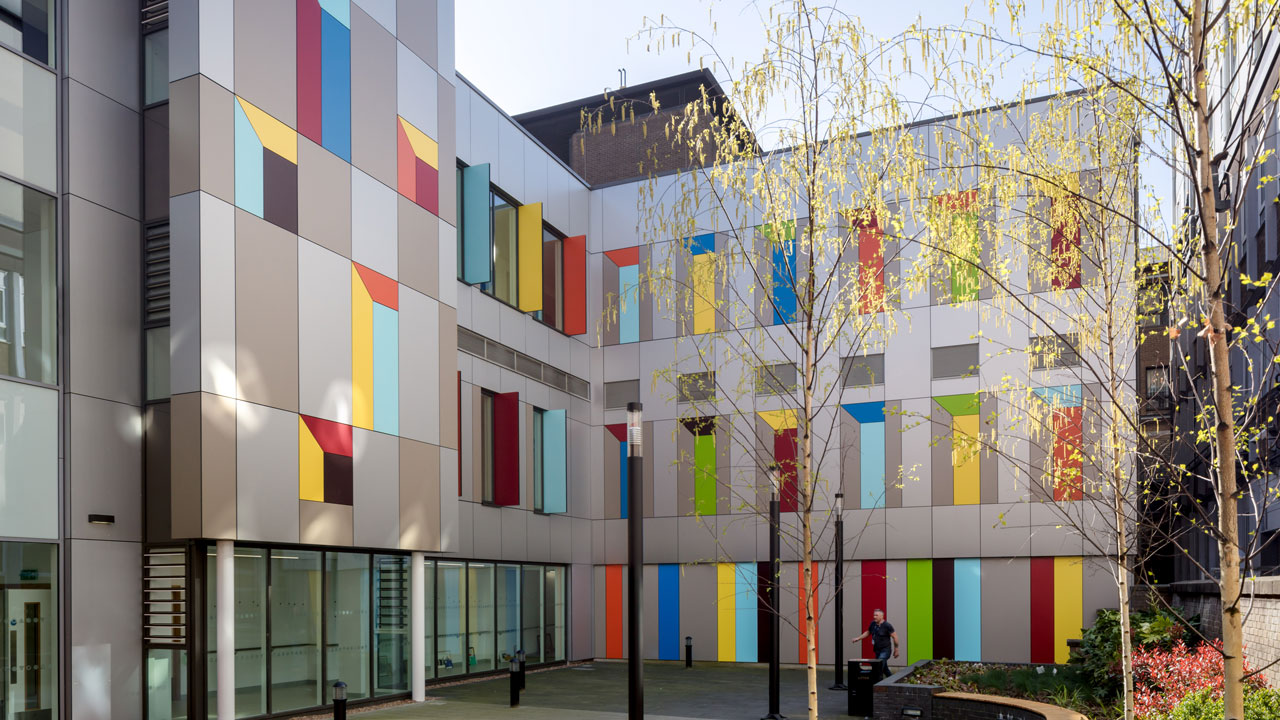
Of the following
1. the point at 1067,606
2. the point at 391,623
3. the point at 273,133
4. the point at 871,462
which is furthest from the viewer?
the point at 871,462

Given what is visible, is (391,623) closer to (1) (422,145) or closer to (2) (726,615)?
(1) (422,145)

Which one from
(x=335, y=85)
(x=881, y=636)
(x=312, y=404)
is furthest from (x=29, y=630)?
(x=881, y=636)

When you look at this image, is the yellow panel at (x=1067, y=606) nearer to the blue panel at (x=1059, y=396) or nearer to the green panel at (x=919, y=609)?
the green panel at (x=919, y=609)

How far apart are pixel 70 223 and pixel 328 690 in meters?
8.50

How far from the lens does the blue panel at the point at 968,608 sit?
2633cm

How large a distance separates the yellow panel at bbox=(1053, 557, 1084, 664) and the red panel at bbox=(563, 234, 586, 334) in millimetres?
13739

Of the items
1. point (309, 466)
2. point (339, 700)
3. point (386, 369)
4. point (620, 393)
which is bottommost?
point (339, 700)

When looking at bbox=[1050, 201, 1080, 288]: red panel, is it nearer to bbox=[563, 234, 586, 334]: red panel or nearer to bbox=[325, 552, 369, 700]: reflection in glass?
bbox=[325, 552, 369, 700]: reflection in glass

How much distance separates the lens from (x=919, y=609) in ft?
88.6

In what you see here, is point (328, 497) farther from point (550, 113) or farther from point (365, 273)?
point (550, 113)

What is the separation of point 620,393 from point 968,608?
10.9m

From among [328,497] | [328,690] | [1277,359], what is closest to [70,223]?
[328,497]

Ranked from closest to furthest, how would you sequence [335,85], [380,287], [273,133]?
[273,133] → [335,85] → [380,287]

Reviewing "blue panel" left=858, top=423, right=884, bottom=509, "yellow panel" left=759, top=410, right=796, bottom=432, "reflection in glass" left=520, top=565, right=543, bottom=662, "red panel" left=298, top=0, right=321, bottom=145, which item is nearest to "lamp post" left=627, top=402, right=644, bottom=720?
"red panel" left=298, top=0, right=321, bottom=145
